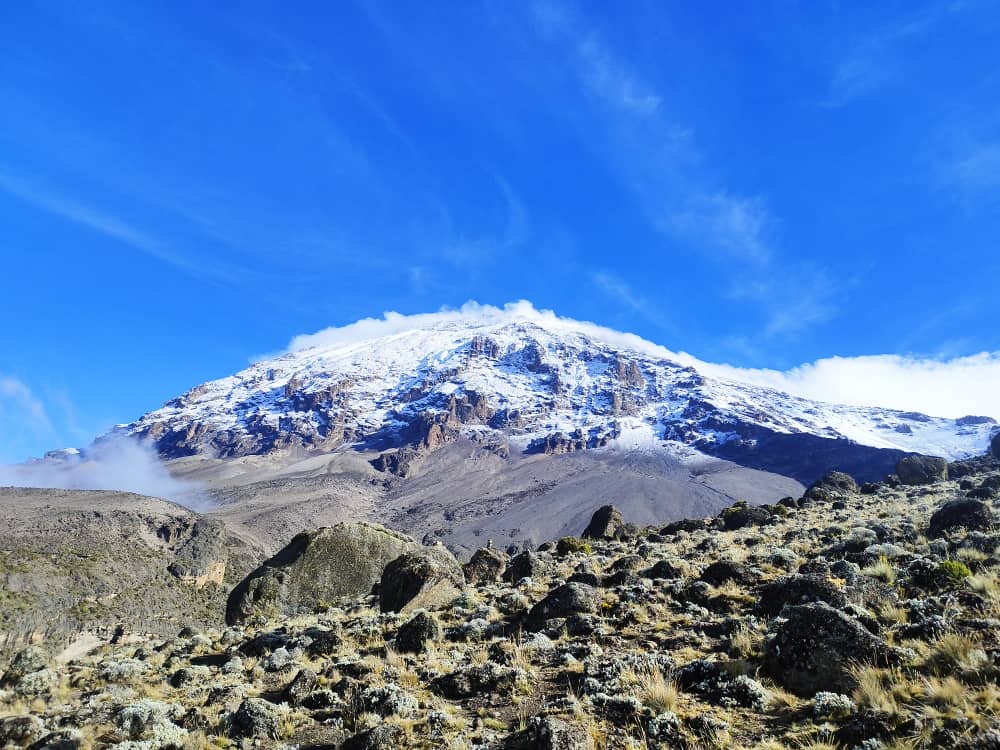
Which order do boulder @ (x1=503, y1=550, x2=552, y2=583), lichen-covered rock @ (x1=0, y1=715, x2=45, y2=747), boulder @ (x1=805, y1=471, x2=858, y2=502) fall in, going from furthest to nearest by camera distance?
boulder @ (x1=805, y1=471, x2=858, y2=502) < boulder @ (x1=503, y1=550, x2=552, y2=583) < lichen-covered rock @ (x1=0, y1=715, x2=45, y2=747)

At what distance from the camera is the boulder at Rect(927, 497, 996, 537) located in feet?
57.6

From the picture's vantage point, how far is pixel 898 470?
211 ft

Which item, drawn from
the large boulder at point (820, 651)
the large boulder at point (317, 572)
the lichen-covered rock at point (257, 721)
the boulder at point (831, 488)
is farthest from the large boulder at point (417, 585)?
the boulder at point (831, 488)

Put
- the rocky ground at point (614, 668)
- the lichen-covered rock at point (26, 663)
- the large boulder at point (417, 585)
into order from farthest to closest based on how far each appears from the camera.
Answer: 1. the large boulder at point (417, 585)
2. the lichen-covered rock at point (26, 663)
3. the rocky ground at point (614, 668)

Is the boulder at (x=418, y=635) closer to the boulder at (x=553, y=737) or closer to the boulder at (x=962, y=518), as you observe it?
the boulder at (x=553, y=737)

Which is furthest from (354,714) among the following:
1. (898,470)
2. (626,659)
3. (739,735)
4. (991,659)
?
(898,470)

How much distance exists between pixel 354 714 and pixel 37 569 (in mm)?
105916

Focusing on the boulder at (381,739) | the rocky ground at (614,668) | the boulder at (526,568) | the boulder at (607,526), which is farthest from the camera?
the boulder at (607,526)

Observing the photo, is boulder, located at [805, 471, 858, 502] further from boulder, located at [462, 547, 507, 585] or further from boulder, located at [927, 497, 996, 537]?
boulder, located at [462, 547, 507, 585]

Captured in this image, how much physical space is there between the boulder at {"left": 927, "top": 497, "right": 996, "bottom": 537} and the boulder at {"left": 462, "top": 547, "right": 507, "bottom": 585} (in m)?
16.0

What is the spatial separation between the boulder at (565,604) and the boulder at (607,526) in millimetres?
27183

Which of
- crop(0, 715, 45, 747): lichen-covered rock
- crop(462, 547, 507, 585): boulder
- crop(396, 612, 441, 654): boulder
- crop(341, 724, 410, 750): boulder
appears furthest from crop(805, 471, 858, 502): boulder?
crop(0, 715, 45, 747): lichen-covered rock

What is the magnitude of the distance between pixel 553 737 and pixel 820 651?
411 centimetres

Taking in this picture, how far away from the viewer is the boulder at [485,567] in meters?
24.8
